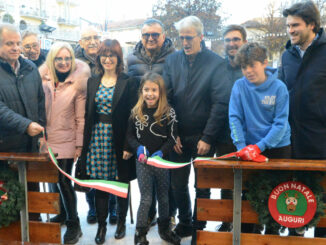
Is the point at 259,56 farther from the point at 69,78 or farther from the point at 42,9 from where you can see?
the point at 42,9

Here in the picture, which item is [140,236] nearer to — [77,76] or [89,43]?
[77,76]

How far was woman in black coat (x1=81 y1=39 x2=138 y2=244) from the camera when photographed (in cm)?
268

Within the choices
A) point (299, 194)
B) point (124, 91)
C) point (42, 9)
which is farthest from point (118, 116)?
point (42, 9)

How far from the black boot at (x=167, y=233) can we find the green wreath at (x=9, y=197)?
1160mm

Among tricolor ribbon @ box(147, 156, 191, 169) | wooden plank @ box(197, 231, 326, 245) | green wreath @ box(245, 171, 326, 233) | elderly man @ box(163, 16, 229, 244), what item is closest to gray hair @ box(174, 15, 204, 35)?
elderly man @ box(163, 16, 229, 244)

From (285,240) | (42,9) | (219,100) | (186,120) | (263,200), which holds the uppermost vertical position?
(42,9)

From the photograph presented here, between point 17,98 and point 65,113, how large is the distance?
0.42 metres

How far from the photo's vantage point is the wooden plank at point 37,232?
7.67ft

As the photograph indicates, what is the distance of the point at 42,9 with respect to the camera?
3416 cm

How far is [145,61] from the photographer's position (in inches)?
117

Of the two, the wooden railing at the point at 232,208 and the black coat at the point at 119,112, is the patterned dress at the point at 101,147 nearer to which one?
the black coat at the point at 119,112

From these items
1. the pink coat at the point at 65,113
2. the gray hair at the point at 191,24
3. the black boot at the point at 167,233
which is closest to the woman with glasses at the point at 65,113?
the pink coat at the point at 65,113

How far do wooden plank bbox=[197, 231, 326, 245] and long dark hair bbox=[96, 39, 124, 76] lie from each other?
5.09 feet

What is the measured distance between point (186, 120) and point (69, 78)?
3.67 ft
